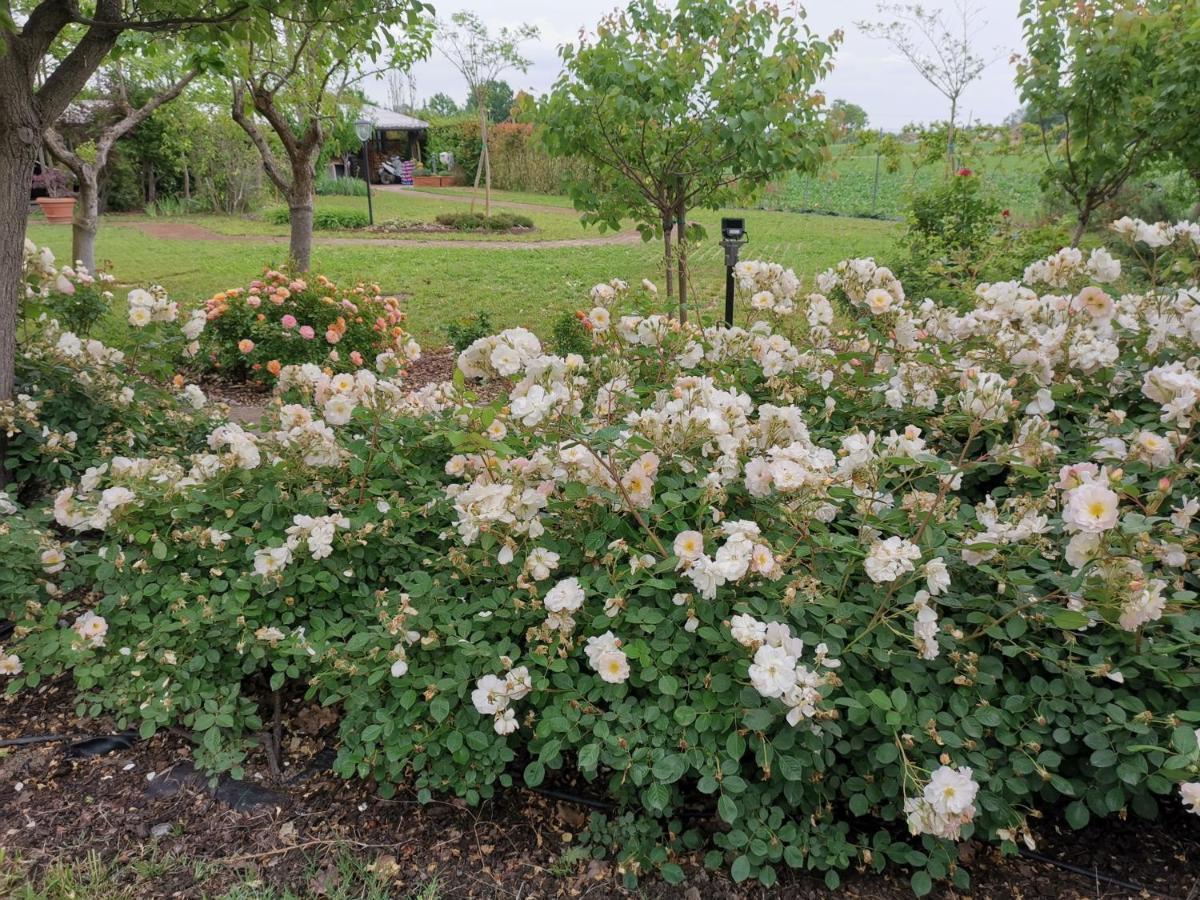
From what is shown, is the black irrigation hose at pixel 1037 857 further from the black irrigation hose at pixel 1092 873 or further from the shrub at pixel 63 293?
the shrub at pixel 63 293

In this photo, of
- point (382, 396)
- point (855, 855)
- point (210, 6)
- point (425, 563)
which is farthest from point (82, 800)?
point (210, 6)

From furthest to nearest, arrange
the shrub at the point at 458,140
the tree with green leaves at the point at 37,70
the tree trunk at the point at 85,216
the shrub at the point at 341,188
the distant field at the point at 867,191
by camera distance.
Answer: the shrub at the point at 458,140 → the shrub at the point at 341,188 → the distant field at the point at 867,191 → the tree trunk at the point at 85,216 → the tree with green leaves at the point at 37,70

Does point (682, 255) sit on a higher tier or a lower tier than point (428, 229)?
lower

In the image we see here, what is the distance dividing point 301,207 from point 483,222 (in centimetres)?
886

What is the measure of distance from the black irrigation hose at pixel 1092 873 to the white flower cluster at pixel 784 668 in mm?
662

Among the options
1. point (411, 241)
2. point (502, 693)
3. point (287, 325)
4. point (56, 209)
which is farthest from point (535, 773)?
point (56, 209)

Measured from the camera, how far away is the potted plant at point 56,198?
1498 centimetres

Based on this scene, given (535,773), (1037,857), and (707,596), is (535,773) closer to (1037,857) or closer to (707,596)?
(707,596)

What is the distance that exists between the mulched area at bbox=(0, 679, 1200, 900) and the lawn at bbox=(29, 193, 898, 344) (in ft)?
16.3

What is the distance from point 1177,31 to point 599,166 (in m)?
3.68

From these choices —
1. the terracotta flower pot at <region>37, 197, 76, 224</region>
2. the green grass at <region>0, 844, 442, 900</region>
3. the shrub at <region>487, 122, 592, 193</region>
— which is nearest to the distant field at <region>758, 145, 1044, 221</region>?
the shrub at <region>487, 122, 592, 193</region>

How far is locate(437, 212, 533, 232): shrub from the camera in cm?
1498

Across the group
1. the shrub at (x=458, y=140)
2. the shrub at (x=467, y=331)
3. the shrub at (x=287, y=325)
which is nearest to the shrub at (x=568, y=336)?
the shrub at (x=467, y=331)

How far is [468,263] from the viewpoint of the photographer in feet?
35.4
